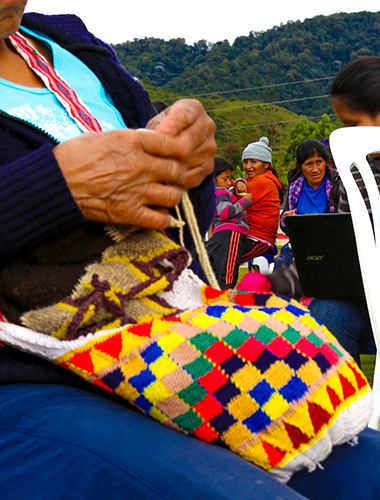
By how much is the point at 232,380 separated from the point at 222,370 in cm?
2

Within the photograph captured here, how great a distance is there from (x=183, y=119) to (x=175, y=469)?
1.86 ft

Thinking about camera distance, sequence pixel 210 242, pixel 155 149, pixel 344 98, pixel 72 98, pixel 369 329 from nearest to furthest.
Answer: pixel 155 149 → pixel 72 98 → pixel 369 329 → pixel 344 98 → pixel 210 242

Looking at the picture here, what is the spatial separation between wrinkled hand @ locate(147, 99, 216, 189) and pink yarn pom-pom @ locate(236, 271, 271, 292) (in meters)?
0.73

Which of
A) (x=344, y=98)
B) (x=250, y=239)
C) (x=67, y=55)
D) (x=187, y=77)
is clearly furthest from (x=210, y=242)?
(x=187, y=77)

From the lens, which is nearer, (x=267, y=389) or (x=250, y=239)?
(x=267, y=389)

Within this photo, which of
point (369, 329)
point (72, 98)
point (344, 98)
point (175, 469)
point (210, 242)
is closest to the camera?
point (175, 469)

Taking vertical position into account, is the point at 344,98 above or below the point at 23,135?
below

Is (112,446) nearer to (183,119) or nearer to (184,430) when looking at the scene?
(184,430)

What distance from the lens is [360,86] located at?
9.39 feet

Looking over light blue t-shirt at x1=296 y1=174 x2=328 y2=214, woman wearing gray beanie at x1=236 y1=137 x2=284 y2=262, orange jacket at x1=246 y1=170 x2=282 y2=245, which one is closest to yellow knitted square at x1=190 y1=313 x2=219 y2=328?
light blue t-shirt at x1=296 y1=174 x2=328 y2=214

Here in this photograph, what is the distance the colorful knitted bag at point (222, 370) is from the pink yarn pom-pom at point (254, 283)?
2.66ft

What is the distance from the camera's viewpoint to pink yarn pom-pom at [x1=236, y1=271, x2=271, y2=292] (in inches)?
69.2

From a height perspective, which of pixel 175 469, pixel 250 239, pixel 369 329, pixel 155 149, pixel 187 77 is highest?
pixel 155 149

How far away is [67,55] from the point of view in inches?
46.3
